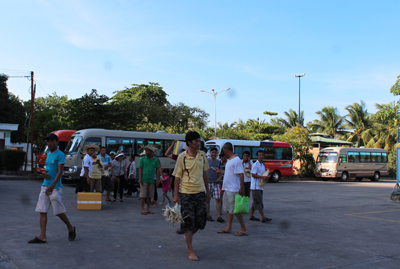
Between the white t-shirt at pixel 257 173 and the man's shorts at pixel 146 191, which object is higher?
the white t-shirt at pixel 257 173

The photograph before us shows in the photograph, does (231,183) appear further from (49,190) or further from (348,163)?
(348,163)

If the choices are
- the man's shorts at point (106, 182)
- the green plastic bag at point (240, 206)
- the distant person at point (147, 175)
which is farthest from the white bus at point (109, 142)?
the green plastic bag at point (240, 206)

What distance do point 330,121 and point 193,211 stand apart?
163 feet

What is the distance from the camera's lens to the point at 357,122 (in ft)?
164

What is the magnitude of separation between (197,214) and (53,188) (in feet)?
7.85

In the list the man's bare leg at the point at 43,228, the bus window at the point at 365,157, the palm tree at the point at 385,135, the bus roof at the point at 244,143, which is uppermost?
the palm tree at the point at 385,135

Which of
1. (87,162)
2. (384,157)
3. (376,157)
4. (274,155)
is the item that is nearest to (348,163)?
(376,157)

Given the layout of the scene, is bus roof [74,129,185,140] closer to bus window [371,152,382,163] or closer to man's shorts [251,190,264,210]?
man's shorts [251,190,264,210]

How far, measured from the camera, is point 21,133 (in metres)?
51.3

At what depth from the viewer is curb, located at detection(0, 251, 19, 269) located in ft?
15.1

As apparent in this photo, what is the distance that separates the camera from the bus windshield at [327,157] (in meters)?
30.9

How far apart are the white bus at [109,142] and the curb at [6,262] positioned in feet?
42.6

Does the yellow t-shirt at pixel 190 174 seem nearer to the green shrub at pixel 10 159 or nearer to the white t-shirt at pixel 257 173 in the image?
the white t-shirt at pixel 257 173

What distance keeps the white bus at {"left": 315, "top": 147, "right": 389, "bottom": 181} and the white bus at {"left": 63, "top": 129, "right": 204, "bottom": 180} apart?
49.9 feet
